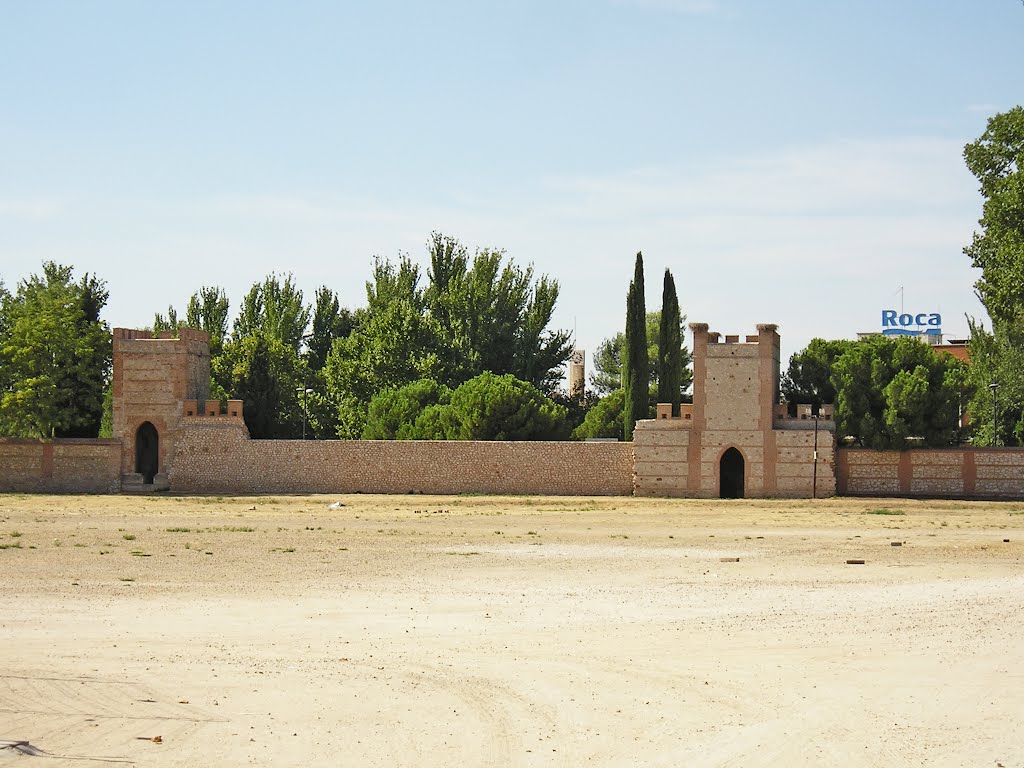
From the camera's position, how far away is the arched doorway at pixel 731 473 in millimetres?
44188

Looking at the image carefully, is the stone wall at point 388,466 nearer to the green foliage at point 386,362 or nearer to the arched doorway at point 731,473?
the arched doorway at point 731,473

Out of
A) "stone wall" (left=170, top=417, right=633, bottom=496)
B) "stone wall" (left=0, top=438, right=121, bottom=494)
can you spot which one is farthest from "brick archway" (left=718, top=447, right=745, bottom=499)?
"stone wall" (left=0, top=438, right=121, bottom=494)

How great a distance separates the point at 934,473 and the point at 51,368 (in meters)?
32.3

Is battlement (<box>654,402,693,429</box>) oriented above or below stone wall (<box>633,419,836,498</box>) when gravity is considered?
above

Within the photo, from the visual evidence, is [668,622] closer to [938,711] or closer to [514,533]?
[938,711]

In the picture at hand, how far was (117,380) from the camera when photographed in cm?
4616

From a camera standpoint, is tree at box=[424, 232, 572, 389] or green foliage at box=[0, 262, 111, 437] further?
tree at box=[424, 232, 572, 389]

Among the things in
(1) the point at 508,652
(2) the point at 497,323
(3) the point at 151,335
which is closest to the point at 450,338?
(2) the point at 497,323

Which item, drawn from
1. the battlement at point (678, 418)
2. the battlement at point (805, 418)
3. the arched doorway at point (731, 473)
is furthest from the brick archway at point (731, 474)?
the battlement at point (805, 418)

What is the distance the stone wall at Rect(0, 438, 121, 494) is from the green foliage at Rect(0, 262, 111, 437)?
2.50 meters

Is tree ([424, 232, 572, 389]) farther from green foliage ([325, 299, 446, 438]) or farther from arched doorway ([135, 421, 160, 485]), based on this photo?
arched doorway ([135, 421, 160, 485])

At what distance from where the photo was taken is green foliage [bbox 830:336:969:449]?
42750mm

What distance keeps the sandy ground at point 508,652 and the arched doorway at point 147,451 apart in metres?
18.7

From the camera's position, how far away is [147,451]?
47812mm
